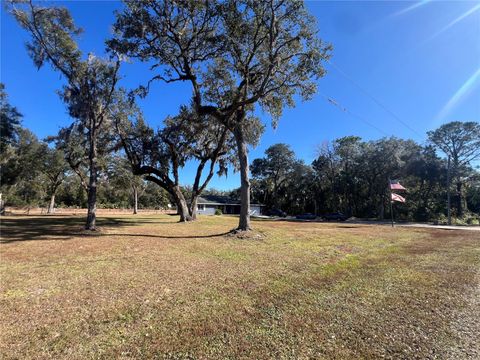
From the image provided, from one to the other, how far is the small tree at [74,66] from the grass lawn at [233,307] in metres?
7.45

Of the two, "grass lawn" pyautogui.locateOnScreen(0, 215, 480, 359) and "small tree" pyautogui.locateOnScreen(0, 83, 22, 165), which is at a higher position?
"small tree" pyautogui.locateOnScreen(0, 83, 22, 165)

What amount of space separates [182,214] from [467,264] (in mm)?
17776

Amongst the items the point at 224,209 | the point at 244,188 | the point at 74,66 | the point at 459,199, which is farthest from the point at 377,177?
the point at 74,66

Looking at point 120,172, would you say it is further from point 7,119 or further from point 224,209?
point 224,209

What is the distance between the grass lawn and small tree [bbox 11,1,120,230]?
745 centimetres

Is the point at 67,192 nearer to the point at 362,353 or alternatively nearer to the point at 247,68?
the point at 247,68

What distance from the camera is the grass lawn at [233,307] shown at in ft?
9.93

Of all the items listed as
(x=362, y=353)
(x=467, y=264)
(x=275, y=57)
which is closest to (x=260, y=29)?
(x=275, y=57)

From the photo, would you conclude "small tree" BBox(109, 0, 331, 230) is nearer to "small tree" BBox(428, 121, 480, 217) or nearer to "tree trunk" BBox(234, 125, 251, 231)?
"tree trunk" BBox(234, 125, 251, 231)

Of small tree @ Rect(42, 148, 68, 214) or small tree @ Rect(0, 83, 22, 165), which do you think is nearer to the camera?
small tree @ Rect(0, 83, 22, 165)

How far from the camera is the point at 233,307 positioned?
4.12m

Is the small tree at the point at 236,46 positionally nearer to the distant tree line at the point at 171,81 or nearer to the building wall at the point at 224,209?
the distant tree line at the point at 171,81

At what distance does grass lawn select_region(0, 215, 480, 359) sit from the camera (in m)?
3.03

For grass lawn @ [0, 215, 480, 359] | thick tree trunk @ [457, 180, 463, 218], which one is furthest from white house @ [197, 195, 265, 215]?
grass lawn @ [0, 215, 480, 359]
